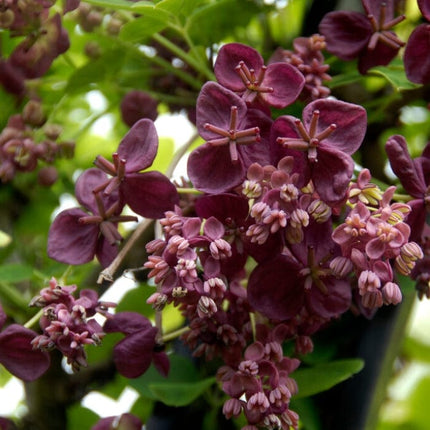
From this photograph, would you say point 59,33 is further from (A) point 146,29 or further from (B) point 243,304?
(B) point 243,304

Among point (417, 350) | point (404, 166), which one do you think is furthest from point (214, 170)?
point (417, 350)

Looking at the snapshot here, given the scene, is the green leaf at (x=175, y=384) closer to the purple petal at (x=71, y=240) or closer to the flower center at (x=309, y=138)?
the purple petal at (x=71, y=240)

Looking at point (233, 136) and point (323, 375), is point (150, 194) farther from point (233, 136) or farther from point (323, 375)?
point (323, 375)

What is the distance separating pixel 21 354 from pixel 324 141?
0.26 meters

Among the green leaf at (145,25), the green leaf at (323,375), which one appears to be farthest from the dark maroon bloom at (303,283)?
the green leaf at (145,25)

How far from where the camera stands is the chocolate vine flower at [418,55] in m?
0.56

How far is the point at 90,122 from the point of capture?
2.62 feet

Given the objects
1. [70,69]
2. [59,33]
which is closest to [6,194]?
[70,69]

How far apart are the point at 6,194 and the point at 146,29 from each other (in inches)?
16.5

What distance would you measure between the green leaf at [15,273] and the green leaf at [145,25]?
0.22 meters

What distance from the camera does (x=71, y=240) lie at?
1.89ft

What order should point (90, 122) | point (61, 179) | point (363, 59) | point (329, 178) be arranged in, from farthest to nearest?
point (61, 179) → point (90, 122) → point (363, 59) → point (329, 178)

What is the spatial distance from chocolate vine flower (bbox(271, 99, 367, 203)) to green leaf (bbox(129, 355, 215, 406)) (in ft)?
0.82

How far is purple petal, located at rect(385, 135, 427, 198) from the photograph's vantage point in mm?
514
